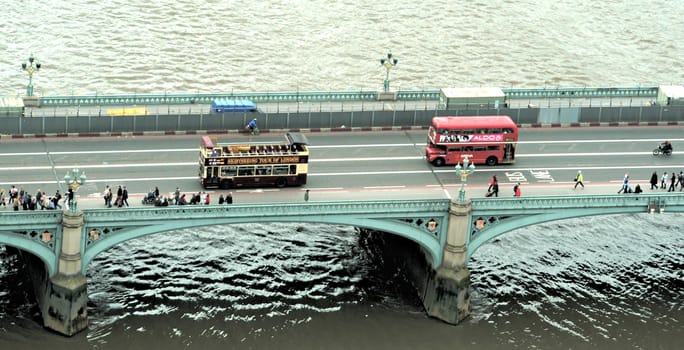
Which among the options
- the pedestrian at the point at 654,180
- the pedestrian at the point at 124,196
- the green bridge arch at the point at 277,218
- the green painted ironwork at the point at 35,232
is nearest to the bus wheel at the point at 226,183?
the green bridge arch at the point at 277,218

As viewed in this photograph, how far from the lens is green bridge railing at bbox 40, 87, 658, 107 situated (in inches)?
4478

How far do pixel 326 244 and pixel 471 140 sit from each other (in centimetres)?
1279

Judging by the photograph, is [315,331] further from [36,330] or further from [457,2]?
[457,2]

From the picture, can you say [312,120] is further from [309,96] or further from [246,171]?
[246,171]

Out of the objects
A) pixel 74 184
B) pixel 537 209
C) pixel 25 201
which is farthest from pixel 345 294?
pixel 25 201

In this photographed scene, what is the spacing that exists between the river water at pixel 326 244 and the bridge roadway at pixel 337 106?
10.1 meters

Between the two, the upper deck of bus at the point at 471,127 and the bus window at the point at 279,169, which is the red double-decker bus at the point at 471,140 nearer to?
the upper deck of bus at the point at 471,127

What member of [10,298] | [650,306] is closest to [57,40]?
[10,298]

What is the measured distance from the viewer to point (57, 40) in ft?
474

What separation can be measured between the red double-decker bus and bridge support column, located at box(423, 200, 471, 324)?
10828mm

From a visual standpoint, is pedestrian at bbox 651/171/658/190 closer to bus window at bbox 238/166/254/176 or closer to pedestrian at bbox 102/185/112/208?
bus window at bbox 238/166/254/176

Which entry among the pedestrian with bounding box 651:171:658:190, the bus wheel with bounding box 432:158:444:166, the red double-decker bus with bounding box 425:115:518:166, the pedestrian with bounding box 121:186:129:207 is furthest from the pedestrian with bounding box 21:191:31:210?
the pedestrian with bounding box 651:171:658:190

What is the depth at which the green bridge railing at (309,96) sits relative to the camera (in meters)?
114

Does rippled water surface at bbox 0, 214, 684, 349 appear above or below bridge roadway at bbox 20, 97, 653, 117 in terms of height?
below
